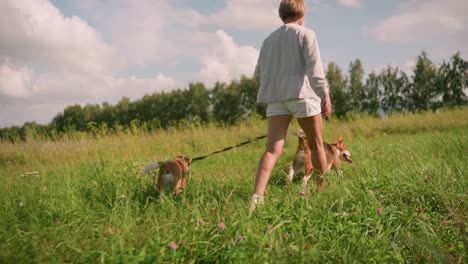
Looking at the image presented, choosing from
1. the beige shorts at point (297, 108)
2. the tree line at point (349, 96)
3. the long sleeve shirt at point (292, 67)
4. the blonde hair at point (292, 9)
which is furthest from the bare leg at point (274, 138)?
the tree line at point (349, 96)

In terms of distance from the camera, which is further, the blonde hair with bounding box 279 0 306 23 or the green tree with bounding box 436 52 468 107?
the green tree with bounding box 436 52 468 107

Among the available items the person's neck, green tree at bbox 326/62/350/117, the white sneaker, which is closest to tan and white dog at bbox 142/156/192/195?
the white sneaker

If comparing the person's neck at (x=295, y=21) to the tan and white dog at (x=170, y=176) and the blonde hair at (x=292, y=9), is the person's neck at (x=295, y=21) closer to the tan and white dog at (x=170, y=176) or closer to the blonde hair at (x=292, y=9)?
the blonde hair at (x=292, y=9)

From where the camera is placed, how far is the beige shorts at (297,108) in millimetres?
2689

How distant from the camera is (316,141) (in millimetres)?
3020

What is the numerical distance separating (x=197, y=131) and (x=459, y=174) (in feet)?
27.1

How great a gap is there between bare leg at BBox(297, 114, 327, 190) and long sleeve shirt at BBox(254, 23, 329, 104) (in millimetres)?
260

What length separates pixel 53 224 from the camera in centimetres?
202

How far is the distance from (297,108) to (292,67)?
0.39 metres

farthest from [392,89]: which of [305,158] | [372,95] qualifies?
[305,158]

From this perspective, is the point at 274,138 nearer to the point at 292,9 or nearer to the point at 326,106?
the point at 326,106

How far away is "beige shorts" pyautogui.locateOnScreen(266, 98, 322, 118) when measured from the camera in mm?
2689

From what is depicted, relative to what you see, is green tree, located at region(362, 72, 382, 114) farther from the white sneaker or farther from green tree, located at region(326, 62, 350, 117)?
the white sneaker

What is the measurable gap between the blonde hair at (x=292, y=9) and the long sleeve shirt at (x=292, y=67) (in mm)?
136
